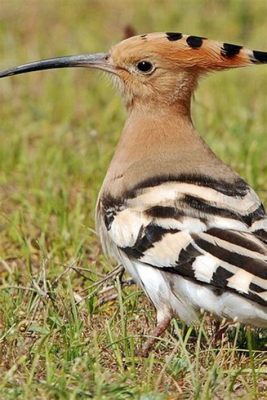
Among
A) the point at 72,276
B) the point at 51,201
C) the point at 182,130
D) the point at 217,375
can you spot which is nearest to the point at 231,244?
the point at 217,375

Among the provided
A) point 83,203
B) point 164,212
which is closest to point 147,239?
point 164,212

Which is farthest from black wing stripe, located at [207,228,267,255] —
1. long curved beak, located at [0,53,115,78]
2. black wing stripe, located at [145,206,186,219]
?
long curved beak, located at [0,53,115,78]

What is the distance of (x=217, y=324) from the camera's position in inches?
125

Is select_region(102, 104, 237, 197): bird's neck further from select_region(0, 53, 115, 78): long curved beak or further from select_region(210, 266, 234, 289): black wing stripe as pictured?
select_region(210, 266, 234, 289): black wing stripe

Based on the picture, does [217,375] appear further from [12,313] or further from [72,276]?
[72,276]

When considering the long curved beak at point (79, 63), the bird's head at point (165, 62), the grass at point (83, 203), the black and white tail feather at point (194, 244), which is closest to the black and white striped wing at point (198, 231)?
the black and white tail feather at point (194, 244)

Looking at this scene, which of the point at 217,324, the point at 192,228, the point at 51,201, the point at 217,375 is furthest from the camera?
the point at 51,201

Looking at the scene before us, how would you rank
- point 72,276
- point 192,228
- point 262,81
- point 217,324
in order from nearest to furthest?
1. point 192,228
2. point 217,324
3. point 72,276
4. point 262,81

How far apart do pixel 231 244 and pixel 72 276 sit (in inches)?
37.0

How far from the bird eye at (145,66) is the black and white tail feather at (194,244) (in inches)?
17.8

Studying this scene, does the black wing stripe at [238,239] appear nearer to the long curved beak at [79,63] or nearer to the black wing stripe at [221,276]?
the black wing stripe at [221,276]

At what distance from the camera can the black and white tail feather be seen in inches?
111

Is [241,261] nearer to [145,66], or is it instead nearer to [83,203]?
[145,66]

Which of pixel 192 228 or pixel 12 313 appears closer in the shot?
pixel 192 228
